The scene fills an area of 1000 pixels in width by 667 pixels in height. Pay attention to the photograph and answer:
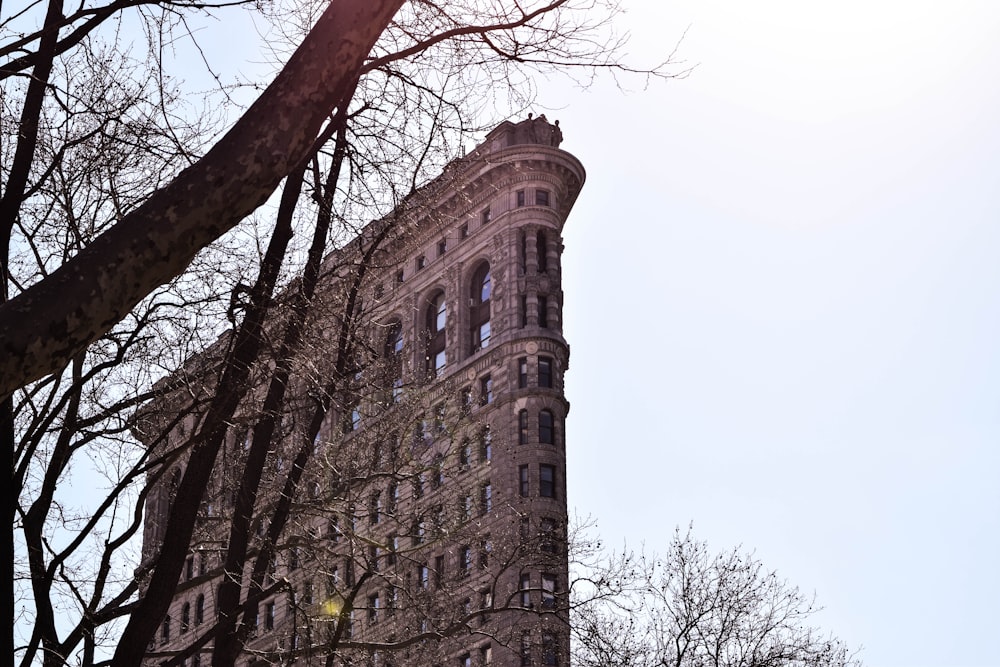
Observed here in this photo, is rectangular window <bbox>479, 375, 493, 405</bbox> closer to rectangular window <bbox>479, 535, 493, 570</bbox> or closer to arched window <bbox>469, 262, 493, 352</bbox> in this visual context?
arched window <bbox>469, 262, 493, 352</bbox>

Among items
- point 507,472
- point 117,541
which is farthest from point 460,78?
point 507,472

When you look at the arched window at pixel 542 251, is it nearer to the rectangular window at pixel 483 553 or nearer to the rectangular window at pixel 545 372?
the rectangular window at pixel 545 372

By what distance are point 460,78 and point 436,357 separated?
→ 6504cm

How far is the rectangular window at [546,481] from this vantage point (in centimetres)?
6794

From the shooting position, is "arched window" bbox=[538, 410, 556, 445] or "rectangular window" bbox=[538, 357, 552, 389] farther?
"rectangular window" bbox=[538, 357, 552, 389]

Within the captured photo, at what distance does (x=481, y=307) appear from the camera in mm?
75688

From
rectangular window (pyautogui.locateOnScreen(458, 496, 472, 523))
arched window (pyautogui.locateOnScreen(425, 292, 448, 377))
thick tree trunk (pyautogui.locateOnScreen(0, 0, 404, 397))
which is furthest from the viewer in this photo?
arched window (pyautogui.locateOnScreen(425, 292, 448, 377))

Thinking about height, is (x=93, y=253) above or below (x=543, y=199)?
below

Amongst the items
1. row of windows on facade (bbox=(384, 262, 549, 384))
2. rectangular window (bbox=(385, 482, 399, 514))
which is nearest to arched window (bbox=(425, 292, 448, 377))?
row of windows on facade (bbox=(384, 262, 549, 384))

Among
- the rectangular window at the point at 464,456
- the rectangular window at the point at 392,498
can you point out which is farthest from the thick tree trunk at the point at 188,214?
the rectangular window at the point at 464,456

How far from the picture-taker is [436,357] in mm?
77250

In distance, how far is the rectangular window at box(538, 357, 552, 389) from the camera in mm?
71312

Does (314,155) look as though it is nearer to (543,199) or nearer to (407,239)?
(407,239)

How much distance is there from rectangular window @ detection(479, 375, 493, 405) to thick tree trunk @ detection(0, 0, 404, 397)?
65511 millimetres
